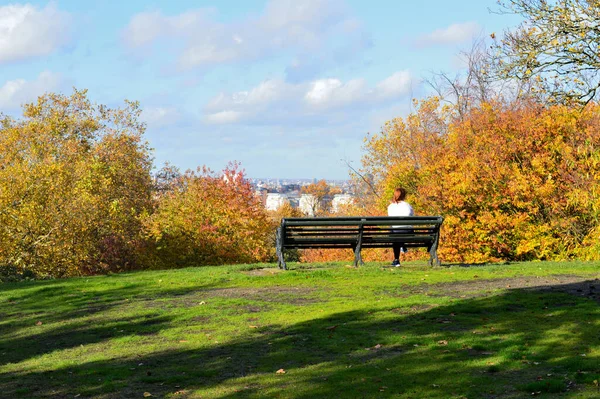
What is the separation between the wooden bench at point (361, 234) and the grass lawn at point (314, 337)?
2.17 feet

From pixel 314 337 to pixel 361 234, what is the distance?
548 centimetres

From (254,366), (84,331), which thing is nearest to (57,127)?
(84,331)

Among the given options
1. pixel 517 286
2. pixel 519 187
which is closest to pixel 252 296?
pixel 517 286

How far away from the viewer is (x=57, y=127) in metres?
36.6

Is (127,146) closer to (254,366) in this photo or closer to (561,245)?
(561,245)

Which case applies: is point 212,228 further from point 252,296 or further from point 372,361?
point 372,361

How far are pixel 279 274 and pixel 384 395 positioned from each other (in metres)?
7.09

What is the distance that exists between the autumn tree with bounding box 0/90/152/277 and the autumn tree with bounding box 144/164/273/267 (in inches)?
81.4

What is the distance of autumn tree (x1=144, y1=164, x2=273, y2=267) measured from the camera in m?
26.2

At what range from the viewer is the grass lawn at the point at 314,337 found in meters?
5.76

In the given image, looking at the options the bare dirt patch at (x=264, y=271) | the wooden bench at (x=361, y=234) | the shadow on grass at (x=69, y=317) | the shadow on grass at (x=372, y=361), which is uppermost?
the wooden bench at (x=361, y=234)

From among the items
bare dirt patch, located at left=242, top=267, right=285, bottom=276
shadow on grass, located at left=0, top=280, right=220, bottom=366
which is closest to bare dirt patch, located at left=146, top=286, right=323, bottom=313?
shadow on grass, located at left=0, top=280, right=220, bottom=366

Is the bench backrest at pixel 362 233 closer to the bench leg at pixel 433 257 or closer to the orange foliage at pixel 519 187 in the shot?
the bench leg at pixel 433 257

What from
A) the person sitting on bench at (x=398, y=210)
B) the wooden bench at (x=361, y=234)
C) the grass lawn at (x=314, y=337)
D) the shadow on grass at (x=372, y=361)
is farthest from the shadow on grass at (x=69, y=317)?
the person sitting on bench at (x=398, y=210)
